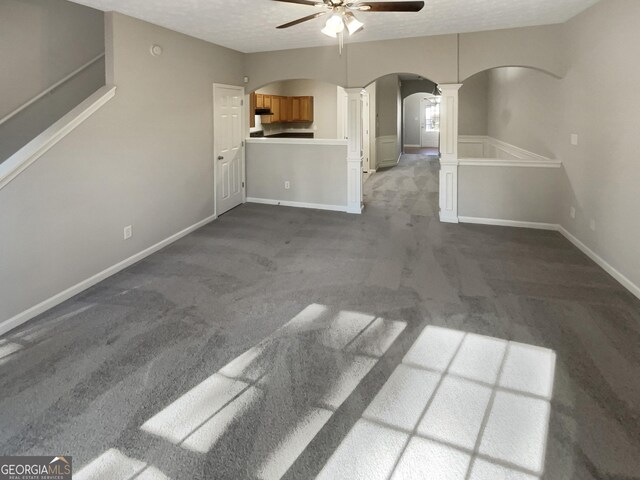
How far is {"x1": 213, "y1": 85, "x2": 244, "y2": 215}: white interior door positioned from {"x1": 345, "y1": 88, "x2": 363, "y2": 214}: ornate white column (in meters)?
1.82

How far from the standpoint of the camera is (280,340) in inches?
110

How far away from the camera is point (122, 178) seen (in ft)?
13.9

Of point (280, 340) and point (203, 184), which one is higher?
point (203, 184)

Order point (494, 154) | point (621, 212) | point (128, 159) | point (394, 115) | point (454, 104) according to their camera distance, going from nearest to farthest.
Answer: point (621, 212), point (128, 159), point (454, 104), point (494, 154), point (394, 115)

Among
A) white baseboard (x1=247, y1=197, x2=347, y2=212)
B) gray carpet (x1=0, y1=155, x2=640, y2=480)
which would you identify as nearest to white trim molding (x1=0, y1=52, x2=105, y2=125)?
gray carpet (x1=0, y1=155, x2=640, y2=480)

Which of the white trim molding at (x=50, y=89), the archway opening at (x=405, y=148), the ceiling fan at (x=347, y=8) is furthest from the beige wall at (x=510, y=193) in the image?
the white trim molding at (x=50, y=89)

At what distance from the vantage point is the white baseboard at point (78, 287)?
10.0 feet

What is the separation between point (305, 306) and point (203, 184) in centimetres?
320

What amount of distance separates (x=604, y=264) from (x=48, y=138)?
5078 millimetres

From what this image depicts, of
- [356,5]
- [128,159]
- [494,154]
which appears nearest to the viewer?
[356,5]

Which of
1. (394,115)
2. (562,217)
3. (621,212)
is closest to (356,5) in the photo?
(621,212)

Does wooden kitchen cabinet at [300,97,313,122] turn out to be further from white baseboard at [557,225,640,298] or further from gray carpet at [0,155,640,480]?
white baseboard at [557,225,640,298]

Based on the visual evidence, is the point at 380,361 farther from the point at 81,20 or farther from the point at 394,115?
the point at 394,115

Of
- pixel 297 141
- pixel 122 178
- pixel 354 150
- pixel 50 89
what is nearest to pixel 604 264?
pixel 354 150
